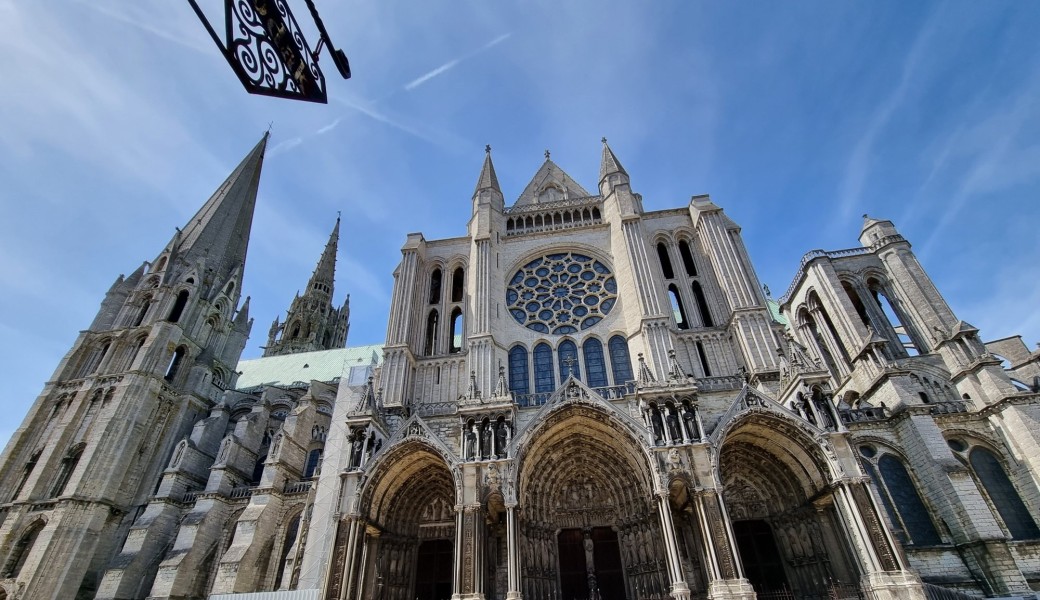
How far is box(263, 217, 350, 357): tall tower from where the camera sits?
42625 mm

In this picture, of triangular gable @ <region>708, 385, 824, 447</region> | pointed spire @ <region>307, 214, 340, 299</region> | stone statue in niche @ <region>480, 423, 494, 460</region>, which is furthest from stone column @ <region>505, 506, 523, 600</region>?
pointed spire @ <region>307, 214, 340, 299</region>

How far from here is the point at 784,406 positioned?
44.7 ft

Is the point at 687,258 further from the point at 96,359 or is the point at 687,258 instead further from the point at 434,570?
the point at 96,359

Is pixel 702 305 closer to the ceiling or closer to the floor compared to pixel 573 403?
closer to the ceiling

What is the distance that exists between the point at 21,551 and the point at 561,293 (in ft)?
80.5

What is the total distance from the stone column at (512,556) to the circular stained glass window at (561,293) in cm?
816

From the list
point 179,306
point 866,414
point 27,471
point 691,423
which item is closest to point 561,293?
point 691,423

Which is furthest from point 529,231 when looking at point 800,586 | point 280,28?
point 280,28

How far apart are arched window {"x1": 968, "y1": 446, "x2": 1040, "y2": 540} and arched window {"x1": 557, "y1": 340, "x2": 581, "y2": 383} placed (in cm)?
1261

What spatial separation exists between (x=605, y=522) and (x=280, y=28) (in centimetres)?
1410

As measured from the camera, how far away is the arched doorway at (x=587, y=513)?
43.6ft

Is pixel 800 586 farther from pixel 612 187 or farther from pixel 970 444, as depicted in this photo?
pixel 612 187

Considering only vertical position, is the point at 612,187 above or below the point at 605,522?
above

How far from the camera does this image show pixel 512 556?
1205 centimetres
